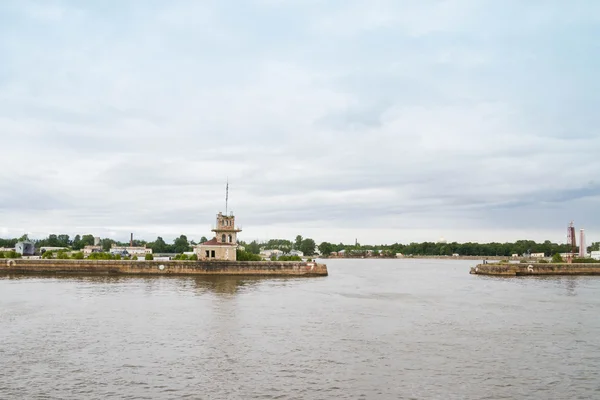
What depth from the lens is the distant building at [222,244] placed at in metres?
82.4

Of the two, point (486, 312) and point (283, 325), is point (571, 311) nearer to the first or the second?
point (486, 312)

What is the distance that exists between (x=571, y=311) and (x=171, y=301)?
1317 inches

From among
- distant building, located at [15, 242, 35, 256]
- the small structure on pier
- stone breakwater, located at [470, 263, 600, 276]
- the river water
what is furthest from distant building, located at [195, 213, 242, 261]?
distant building, located at [15, 242, 35, 256]

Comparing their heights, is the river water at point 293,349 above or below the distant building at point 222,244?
below

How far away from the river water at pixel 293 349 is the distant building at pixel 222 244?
36409 mm

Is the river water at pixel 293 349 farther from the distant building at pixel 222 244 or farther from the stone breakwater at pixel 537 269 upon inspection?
the stone breakwater at pixel 537 269

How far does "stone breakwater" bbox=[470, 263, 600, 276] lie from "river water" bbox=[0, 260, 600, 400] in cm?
4560

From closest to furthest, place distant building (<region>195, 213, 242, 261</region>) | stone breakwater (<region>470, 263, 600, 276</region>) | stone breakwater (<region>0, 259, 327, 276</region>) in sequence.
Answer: stone breakwater (<region>0, 259, 327, 276</region>), distant building (<region>195, 213, 242, 261</region>), stone breakwater (<region>470, 263, 600, 276</region>)

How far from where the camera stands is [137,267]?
80500 millimetres

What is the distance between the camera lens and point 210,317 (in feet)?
115

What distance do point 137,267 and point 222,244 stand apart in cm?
1402

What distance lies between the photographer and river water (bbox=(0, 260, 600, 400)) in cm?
1942

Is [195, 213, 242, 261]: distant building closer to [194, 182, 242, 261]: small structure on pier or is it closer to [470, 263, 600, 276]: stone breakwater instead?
[194, 182, 242, 261]: small structure on pier

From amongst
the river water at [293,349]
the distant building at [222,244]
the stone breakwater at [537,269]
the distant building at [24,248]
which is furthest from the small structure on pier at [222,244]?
the distant building at [24,248]
